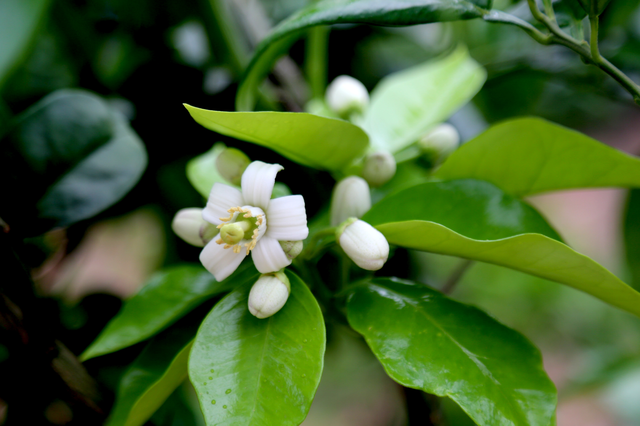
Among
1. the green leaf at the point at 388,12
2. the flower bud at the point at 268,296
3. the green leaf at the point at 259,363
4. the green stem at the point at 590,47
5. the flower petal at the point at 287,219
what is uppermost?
the green leaf at the point at 388,12

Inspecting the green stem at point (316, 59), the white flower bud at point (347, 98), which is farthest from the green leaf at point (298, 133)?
the green stem at point (316, 59)

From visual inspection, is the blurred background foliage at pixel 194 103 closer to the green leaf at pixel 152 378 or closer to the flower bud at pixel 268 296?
the green leaf at pixel 152 378

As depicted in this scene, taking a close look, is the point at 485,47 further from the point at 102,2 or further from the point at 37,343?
the point at 37,343

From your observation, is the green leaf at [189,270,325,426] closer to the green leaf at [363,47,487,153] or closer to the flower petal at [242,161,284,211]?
the flower petal at [242,161,284,211]

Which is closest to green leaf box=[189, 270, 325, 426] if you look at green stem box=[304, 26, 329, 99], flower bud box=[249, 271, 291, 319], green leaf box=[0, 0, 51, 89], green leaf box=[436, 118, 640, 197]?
flower bud box=[249, 271, 291, 319]

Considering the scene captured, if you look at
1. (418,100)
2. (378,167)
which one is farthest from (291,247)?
(418,100)

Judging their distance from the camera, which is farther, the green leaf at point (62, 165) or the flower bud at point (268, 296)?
the green leaf at point (62, 165)

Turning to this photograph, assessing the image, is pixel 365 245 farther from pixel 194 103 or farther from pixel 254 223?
pixel 194 103
